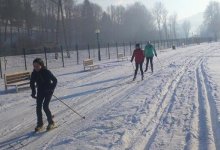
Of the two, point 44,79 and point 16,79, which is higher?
point 44,79

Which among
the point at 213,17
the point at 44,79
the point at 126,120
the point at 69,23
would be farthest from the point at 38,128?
the point at 213,17

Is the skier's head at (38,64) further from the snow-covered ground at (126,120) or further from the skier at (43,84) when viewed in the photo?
the snow-covered ground at (126,120)

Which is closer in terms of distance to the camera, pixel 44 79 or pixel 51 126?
pixel 44 79

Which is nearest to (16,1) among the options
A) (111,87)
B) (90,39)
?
(90,39)

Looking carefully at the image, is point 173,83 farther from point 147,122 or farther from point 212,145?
point 212,145

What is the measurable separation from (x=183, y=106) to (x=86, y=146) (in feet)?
13.1

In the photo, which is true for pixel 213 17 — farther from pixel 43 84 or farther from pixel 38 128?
pixel 38 128

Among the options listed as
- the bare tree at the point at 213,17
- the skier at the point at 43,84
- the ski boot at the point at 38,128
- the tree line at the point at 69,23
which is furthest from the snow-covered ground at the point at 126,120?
the bare tree at the point at 213,17

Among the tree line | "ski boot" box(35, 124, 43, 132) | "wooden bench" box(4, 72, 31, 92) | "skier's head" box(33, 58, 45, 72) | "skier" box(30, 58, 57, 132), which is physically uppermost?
the tree line

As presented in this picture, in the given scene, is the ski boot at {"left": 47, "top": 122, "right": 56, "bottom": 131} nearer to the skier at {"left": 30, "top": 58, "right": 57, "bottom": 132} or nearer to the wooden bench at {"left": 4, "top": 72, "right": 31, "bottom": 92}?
the skier at {"left": 30, "top": 58, "right": 57, "bottom": 132}

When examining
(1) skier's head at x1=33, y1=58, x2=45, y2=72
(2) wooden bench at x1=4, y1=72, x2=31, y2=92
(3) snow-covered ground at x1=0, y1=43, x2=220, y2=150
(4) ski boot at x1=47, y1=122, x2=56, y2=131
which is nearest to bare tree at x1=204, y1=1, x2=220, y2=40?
(2) wooden bench at x1=4, y1=72, x2=31, y2=92

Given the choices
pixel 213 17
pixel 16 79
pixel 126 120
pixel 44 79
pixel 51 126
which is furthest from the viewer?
pixel 213 17

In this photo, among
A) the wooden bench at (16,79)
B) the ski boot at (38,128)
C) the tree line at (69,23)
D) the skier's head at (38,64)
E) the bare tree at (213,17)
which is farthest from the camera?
the bare tree at (213,17)

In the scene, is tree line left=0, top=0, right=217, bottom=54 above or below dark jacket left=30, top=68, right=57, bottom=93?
above
